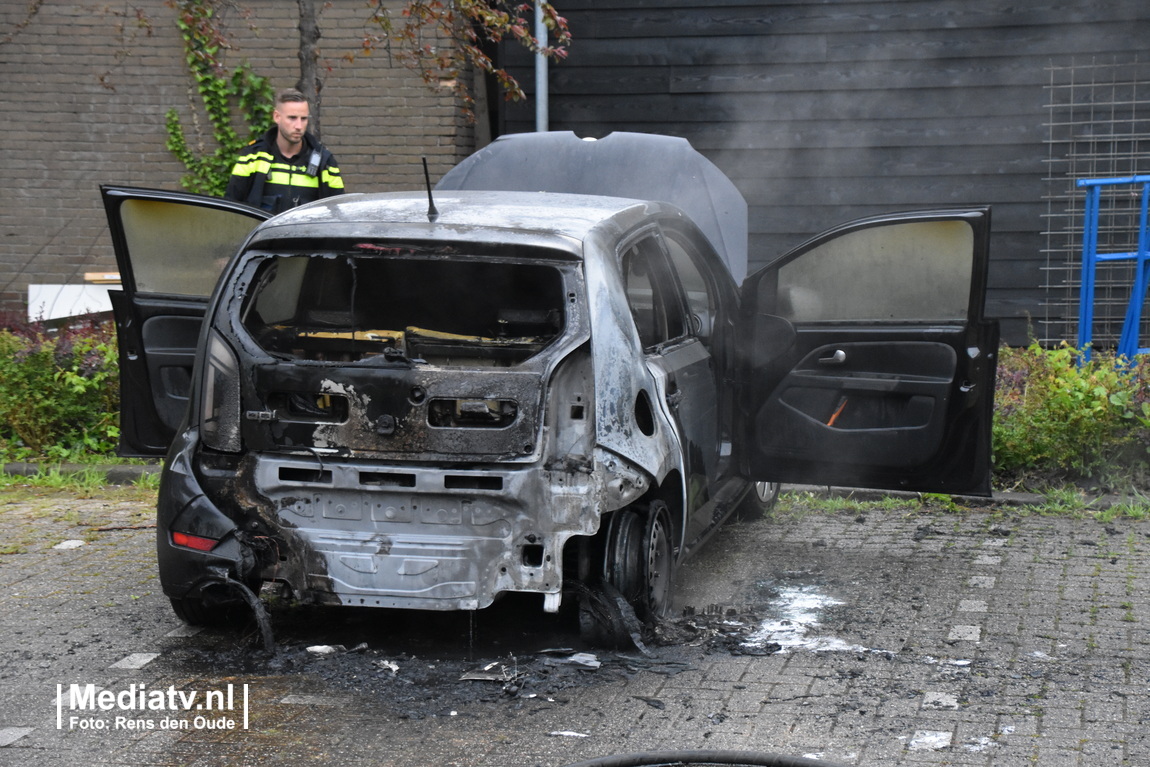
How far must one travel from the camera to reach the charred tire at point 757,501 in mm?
6828

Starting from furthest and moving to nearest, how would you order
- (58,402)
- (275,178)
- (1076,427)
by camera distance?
1. (58,402)
2. (275,178)
3. (1076,427)

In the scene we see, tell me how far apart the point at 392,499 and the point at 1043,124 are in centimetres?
815

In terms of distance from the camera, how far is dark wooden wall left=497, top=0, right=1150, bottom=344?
10.7 meters

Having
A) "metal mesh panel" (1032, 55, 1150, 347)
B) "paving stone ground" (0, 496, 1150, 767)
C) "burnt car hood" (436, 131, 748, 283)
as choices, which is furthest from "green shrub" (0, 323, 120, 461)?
"metal mesh panel" (1032, 55, 1150, 347)

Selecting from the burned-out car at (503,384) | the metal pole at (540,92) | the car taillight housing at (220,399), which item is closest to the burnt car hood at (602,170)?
the burned-out car at (503,384)

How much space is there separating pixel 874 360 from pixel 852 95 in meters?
6.00

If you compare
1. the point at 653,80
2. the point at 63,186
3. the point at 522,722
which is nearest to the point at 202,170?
the point at 63,186

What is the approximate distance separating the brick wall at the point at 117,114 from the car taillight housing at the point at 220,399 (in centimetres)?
723

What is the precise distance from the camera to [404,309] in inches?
202

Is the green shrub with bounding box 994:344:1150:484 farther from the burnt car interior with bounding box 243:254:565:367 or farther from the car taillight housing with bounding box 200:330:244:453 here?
the car taillight housing with bounding box 200:330:244:453

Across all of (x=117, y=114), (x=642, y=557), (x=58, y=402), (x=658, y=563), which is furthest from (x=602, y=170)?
(x=117, y=114)

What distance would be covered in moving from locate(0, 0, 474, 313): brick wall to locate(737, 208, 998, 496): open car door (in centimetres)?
652

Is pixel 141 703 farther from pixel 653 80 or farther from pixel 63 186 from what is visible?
pixel 63 186

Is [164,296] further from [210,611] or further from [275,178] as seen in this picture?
[275,178]
